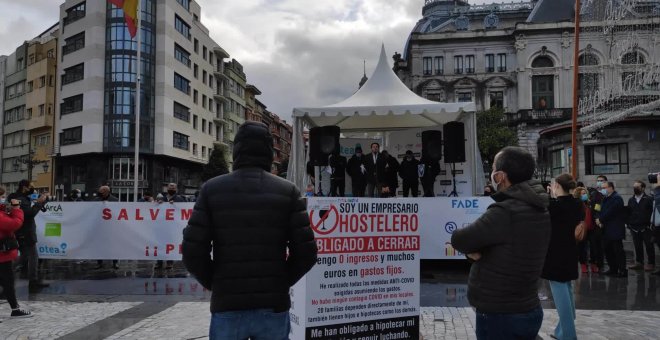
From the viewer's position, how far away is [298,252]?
302 centimetres

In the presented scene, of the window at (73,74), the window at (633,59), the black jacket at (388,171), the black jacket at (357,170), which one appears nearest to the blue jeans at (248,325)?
the black jacket at (388,171)

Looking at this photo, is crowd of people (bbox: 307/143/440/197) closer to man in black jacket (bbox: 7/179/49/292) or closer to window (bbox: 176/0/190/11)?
man in black jacket (bbox: 7/179/49/292)

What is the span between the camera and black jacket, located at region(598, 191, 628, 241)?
10539 millimetres

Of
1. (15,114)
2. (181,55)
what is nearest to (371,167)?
(181,55)

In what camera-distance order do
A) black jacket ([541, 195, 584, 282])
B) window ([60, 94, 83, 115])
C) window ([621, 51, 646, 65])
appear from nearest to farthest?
1. black jacket ([541, 195, 584, 282])
2. window ([621, 51, 646, 65])
3. window ([60, 94, 83, 115])

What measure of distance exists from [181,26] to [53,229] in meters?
49.8

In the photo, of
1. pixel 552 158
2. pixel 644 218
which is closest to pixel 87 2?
pixel 552 158

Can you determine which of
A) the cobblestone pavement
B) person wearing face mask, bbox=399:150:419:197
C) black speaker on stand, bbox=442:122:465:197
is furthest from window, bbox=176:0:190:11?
the cobblestone pavement

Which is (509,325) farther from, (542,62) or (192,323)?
(542,62)

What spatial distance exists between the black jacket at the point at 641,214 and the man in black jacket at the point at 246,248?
1048 centimetres

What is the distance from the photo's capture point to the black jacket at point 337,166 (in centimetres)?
1368

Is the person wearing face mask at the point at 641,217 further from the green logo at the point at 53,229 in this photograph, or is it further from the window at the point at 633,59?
the green logo at the point at 53,229

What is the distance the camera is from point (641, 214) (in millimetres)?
11086

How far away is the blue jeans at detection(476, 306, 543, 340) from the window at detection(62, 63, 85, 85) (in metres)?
56.0
